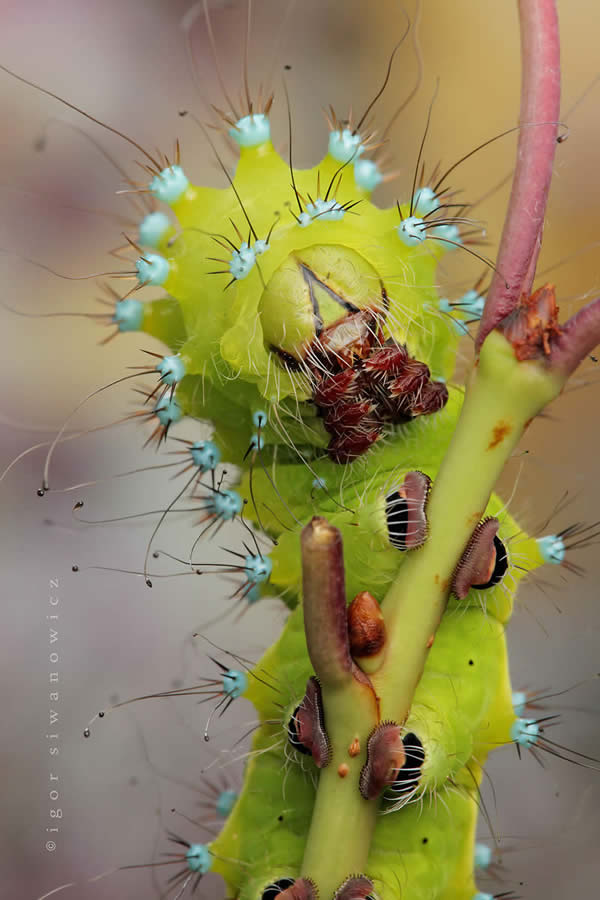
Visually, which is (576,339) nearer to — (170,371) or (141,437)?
(170,371)

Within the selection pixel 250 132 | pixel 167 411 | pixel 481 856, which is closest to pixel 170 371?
pixel 167 411

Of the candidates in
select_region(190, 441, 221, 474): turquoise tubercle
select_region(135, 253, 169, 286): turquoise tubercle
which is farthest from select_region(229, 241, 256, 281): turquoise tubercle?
select_region(190, 441, 221, 474): turquoise tubercle

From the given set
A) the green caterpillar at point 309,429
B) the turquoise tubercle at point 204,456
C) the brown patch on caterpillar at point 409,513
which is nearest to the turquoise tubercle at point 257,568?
the green caterpillar at point 309,429

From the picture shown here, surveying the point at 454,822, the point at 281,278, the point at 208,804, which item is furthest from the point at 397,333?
the point at 208,804

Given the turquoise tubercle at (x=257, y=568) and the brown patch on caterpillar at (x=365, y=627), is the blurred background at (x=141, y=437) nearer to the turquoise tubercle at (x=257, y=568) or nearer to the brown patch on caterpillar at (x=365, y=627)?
the turquoise tubercle at (x=257, y=568)

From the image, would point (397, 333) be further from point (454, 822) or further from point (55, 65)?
point (55, 65)

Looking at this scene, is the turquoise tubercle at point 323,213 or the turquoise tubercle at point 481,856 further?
the turquoise tubercle at point 481,856

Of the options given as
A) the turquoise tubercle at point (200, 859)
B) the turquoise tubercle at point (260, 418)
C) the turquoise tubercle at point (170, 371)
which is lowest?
the turquoise tubercle at point (200, 859)
